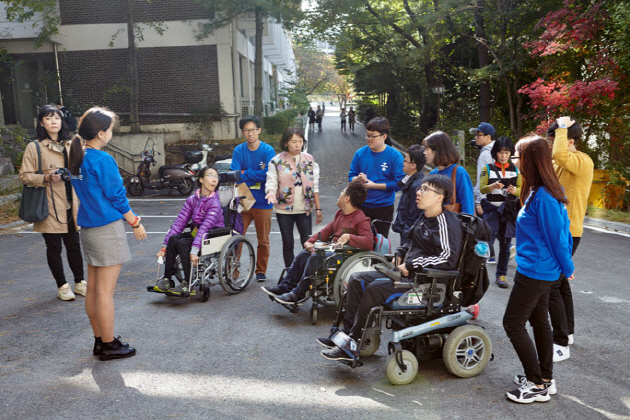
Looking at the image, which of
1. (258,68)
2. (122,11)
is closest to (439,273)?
(258,68)

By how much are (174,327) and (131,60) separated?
15.2 m

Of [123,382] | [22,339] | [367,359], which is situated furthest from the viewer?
[22,339]

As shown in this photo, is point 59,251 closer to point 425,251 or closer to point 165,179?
point 425,251

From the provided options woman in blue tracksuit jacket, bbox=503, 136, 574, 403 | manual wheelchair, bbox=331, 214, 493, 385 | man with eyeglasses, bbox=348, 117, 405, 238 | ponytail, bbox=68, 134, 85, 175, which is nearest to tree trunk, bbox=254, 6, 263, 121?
man with eyeglasses, bbox=348, 117, 405, 238

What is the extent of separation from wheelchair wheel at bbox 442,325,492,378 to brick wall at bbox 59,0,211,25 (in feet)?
62.1

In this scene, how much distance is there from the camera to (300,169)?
616 cm

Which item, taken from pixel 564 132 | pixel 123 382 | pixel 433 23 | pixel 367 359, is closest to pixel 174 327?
pixel 123 382

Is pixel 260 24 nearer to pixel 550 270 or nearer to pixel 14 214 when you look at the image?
pixel 14 214

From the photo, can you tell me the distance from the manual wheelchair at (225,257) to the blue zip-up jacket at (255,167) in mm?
179

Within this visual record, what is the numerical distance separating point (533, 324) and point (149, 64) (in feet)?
65.7

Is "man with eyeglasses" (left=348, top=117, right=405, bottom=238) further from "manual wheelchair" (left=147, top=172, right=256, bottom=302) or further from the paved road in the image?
"manual wheelchair" (left=147, top=172, right=256, bottom=302)

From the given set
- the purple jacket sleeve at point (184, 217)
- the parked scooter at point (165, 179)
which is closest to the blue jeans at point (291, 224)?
the purple jacket sleeve at point (184, 217)

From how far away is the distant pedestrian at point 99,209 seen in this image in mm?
4211

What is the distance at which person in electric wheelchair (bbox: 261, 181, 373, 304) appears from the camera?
17.0 ft
